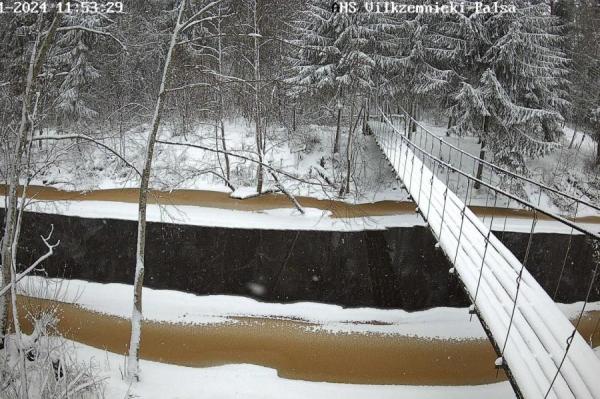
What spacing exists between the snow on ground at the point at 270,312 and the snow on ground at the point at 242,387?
147cm

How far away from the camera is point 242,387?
6016 millimetres

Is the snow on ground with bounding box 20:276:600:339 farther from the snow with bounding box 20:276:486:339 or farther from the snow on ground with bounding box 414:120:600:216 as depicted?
the snow on ground with bounding box 414:120:600:216

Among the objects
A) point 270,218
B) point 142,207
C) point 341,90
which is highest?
point 341,90

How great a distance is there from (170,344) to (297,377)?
2488mm

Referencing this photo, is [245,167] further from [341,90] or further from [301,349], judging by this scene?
[301,349]

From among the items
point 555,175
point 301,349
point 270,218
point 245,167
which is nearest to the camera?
point 301,349

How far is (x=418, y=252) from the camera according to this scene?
11406 millimetres

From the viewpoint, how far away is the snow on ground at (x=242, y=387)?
227 inches

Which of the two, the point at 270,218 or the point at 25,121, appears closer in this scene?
the point at 25,121

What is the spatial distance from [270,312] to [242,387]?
2470 millimetres

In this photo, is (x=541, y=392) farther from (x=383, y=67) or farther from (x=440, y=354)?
(x=383, y=67)

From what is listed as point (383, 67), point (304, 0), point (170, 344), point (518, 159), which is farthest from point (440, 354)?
point (304, 0)

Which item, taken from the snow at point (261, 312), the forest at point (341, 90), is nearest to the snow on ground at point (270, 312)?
the snow at point (261, 312)

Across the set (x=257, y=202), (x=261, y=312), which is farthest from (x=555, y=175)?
(x=261, y=312)
